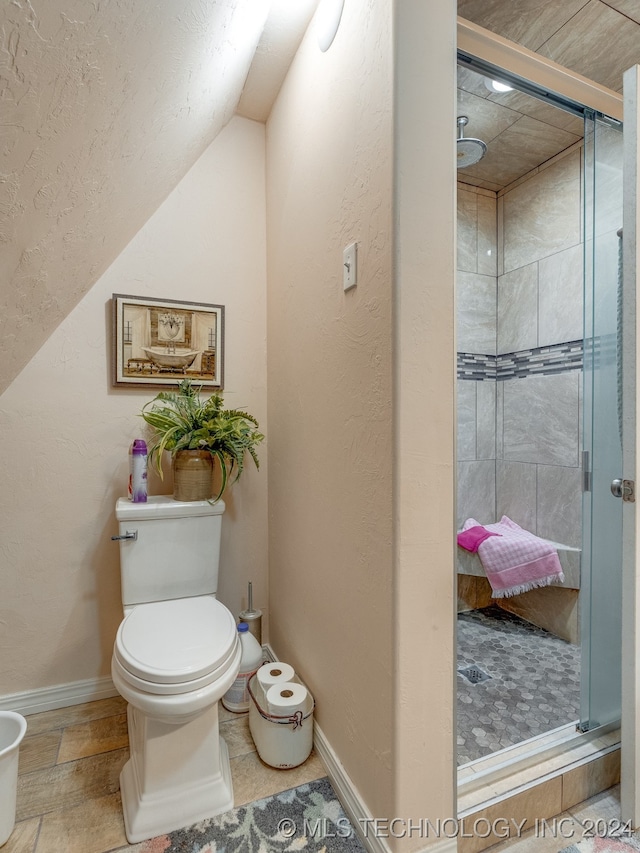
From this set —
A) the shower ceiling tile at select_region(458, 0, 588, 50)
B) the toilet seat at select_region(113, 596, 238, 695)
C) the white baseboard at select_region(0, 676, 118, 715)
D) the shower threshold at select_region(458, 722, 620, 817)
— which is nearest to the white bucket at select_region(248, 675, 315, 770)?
the toilet seat at select_region(113, 596, 238, 695)

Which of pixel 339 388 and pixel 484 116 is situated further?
pixel 484 116

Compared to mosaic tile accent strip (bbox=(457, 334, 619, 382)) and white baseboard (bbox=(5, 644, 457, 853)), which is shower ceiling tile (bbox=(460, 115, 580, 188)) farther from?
white baseboard (bbox=(5, 644, 457, 853))

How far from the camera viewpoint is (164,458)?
184cm

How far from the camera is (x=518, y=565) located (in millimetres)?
2139

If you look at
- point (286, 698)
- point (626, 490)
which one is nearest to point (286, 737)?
point (286, 698)

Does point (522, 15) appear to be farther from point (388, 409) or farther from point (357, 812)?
point (357, 812)

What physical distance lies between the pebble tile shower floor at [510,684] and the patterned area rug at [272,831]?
1.40 ft

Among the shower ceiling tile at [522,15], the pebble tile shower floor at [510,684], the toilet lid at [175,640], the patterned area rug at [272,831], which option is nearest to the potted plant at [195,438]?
the toilet lid at [175,640]

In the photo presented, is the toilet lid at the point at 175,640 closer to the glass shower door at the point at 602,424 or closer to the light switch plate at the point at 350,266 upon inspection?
the light switch plate at the point at 350,266

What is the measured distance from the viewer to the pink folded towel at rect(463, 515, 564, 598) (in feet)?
6.94

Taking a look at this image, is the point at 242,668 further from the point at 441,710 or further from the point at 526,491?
the point at 526,491

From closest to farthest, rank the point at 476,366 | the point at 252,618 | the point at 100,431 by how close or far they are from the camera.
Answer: the point at 100,431 < the point at 252,618 < the point at 476,366

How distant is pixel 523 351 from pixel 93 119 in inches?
93.1

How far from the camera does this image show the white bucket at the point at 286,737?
4.40 feet
